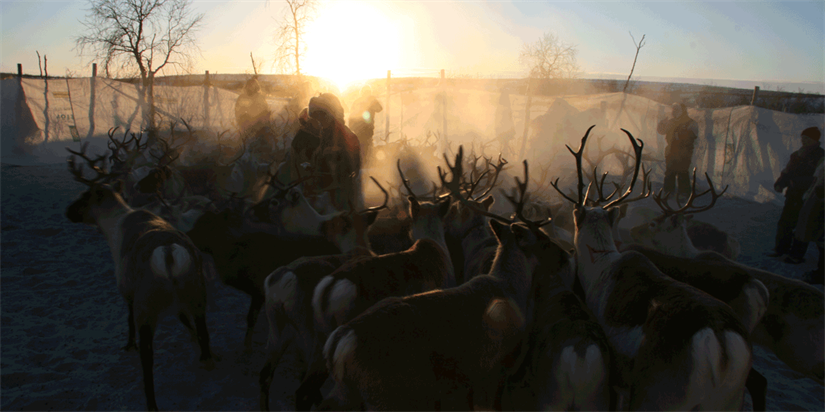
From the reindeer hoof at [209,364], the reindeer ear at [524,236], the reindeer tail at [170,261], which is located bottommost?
the reindeer hoof at [209,364]

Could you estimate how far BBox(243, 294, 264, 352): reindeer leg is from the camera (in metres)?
4.17

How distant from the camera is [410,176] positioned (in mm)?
11445

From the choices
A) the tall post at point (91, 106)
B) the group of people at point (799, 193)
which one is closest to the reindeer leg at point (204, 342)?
the group of people at point (799, 193)

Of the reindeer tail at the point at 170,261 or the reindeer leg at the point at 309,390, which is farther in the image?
the reindeer tail at the point at 170,261

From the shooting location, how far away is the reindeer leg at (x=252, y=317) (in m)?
4.17

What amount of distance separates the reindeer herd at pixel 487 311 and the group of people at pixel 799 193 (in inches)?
114

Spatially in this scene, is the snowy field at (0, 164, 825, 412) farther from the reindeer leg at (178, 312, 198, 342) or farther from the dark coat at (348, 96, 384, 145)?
the dark coat at (348, 96, 384, 145)

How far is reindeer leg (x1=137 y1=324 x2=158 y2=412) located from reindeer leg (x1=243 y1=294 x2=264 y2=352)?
981 millimetres

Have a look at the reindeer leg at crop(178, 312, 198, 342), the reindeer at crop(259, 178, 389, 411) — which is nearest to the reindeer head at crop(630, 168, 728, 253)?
the reindeer at crop(259, 178, 389, 411)

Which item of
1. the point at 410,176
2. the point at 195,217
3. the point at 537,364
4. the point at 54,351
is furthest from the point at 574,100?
the point at 54,351

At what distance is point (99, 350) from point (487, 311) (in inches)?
151

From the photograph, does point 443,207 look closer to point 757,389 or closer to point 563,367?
point 563,367

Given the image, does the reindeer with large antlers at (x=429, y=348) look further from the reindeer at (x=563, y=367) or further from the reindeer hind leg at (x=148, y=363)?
the reindeer hind leg at (x=148, y=363)

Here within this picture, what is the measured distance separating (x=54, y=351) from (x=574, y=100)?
15.7 meters
